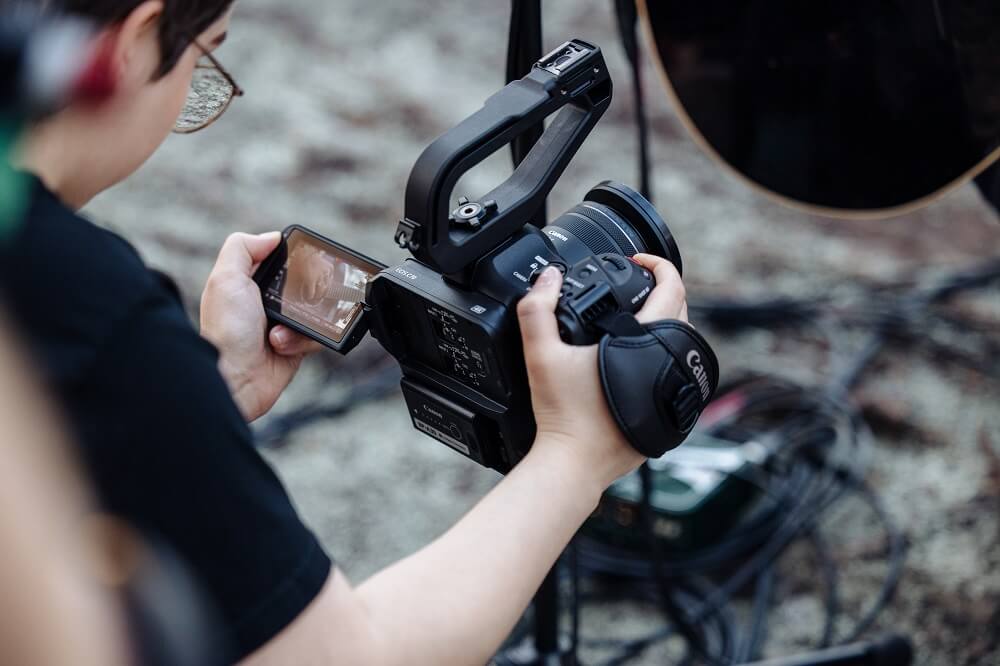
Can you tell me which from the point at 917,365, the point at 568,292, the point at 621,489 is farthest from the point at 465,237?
the point at 917,365

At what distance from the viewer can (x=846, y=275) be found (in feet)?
7.61

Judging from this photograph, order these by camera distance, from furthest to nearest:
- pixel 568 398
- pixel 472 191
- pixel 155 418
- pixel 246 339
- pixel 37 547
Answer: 1. pixel 472 191
2. pixel 246 339
3. pixel 568 398
4. pixel 155 418
5. pixel 37 547

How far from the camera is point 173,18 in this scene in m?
0.66

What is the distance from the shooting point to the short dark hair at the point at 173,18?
0.62 m

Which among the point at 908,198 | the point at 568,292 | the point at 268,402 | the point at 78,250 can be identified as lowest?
the point at 908,198

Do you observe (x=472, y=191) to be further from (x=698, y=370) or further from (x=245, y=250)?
(x=698, y=370)

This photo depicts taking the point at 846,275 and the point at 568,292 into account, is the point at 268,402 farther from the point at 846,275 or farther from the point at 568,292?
the point at 846,275

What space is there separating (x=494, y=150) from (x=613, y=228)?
0.46 ft

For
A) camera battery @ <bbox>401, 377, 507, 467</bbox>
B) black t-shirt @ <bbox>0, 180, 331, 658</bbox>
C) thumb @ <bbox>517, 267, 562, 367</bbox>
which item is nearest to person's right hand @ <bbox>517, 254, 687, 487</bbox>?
thumb @ <bbox>517, 267, 562, 367</bbox>

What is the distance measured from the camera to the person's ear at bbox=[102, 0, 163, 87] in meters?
0.63

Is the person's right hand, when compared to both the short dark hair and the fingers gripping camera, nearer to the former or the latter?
the fingers gripping camera

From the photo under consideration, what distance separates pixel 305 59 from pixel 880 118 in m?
2.16

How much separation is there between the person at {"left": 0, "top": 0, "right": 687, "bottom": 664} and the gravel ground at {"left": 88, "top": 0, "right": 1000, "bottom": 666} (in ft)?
3.17

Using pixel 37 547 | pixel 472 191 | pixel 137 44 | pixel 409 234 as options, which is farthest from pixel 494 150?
pixel 472 191
